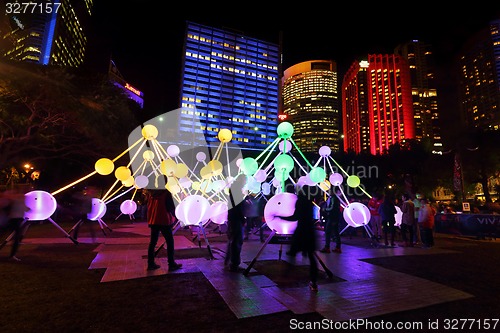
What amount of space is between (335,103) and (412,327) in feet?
538

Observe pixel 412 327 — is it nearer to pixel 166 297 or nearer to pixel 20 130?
pixel 166 297

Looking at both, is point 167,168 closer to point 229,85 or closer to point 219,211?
point 219,211

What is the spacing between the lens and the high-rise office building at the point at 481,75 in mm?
103713

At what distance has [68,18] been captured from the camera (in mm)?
72750

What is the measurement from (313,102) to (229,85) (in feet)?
208

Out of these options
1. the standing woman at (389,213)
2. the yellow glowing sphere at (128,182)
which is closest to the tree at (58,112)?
the yellow glowing sphere at (128,182)

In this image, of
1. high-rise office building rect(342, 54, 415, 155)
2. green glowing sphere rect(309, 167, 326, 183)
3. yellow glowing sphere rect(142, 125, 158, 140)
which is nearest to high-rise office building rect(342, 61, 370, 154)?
high-rise office building rect(342, 54, 415, 155)

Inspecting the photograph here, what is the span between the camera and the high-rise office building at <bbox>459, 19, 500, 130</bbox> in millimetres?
103713

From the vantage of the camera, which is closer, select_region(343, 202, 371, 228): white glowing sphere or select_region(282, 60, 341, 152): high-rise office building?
select_region(343, 202, 371, 228): white glowing sphere

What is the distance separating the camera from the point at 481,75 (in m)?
116

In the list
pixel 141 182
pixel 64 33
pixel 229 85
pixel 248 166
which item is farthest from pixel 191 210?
pixel 229 85

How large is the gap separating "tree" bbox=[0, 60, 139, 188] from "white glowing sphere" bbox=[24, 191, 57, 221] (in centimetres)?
678

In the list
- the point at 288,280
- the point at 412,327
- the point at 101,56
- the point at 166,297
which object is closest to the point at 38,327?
the point at 166,297

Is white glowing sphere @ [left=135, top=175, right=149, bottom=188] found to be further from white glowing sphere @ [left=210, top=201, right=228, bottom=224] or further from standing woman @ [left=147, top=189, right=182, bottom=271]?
standing woman @ [left=147, top=189, right=182, bottom=271]
